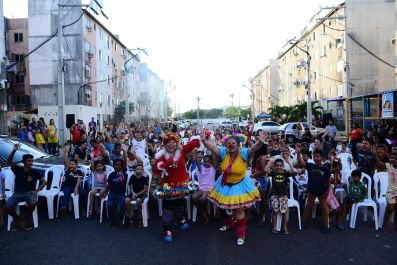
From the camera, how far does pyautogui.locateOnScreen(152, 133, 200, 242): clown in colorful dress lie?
595 cm

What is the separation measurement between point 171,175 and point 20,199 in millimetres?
2948

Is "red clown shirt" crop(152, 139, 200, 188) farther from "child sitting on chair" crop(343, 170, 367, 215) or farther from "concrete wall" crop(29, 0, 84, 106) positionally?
"concrete wall" crop(29, 0, 84, 106)

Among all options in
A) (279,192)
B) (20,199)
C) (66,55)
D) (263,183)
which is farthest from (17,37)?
(279,192)

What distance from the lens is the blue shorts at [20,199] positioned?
22.1 feet

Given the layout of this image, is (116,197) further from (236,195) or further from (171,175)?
(236,195)

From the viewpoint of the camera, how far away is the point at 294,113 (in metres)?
38.2

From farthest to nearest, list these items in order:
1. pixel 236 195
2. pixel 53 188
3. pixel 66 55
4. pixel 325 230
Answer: pixel 66 55 < pixel 53 188 < pixel 325 230 < pixel 236 195

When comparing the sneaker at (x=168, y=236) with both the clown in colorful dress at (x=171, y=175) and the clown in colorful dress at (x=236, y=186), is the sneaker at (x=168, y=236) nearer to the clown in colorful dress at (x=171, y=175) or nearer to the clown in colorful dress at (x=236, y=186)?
the clown in colorful dress at (x=171, y=175)

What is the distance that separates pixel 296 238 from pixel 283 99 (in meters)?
57.4

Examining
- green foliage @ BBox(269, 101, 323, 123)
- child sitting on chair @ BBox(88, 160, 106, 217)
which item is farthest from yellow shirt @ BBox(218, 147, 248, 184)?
green foliage @ BBox(269, 101, 323, 123)

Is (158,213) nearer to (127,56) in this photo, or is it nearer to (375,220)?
(375,220)

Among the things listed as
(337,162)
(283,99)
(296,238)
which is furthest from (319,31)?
(296,238)

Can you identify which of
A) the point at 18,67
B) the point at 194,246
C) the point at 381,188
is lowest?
the point at 194,246

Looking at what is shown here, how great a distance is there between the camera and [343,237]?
610 centimetres
